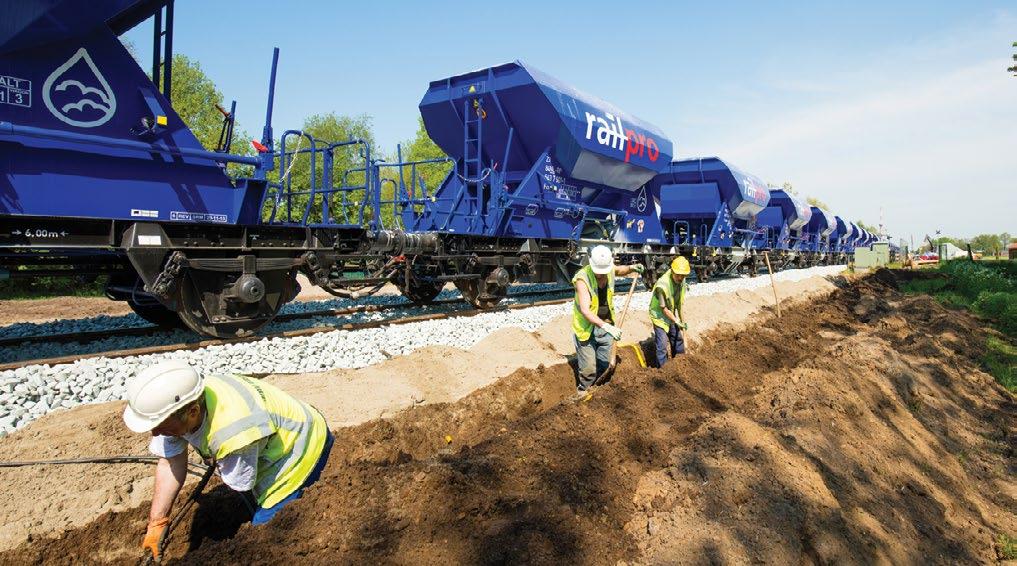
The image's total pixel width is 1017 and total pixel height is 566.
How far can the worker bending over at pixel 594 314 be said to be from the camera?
19.6 feet

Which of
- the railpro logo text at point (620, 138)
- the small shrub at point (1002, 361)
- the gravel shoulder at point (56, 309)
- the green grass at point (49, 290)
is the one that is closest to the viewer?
the small shrub at point (1002, 361)

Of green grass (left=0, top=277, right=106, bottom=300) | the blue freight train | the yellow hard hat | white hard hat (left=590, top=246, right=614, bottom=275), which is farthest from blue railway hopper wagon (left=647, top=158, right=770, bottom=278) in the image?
green grass (left=0, top=277, right=106, bottom=300)

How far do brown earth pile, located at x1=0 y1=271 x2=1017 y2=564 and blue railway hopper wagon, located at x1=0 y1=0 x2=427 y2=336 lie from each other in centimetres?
279

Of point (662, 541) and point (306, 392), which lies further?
point (306, 392)

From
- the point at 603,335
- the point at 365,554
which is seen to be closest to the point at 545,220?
the point at 603,335

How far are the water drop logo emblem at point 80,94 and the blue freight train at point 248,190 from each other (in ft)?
0.04

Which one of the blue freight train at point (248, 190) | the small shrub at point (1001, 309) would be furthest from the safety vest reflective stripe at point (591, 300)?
the small shrub at point (1001, 309)

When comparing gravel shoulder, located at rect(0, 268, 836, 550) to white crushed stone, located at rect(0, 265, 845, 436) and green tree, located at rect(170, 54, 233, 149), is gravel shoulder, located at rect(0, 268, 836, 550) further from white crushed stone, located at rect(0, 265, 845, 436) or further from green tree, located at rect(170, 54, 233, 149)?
green tree, located at rect(170, 54, 233, 149)

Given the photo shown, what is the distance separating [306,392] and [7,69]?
3906 millimetres

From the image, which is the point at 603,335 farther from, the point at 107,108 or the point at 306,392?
the point at 107,108

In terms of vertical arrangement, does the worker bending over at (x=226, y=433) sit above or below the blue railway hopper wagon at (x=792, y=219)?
below

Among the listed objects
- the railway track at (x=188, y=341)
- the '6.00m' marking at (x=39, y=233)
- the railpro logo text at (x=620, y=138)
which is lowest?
the railway track at (x=188, y=341)

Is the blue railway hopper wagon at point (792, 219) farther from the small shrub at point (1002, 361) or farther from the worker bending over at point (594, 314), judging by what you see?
the worker bending over at point (594, 314)

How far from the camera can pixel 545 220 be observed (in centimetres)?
1100
